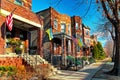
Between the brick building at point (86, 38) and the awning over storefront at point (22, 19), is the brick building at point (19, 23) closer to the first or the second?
the awning over storefront at point (22, 19)

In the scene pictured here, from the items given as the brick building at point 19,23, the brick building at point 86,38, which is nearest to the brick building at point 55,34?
the brick building at point 19,23

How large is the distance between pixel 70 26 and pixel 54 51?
10.0 meters

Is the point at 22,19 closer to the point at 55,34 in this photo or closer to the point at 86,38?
the point at 55,34

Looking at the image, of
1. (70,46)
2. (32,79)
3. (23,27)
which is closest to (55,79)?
(32,79)

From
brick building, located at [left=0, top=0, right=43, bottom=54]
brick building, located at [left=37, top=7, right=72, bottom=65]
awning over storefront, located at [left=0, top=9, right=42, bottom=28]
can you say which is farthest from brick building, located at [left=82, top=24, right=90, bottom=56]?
awning over storefront, located at [left=0, top=9, right=42, bottom=28]

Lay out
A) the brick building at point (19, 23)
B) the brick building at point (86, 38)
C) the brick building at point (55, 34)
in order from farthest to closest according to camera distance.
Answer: the brick building at point (86, 38) < the brick building at point (55, 34) < the brick building at point (19, 23)

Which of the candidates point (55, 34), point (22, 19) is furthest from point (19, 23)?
point (55, 34)

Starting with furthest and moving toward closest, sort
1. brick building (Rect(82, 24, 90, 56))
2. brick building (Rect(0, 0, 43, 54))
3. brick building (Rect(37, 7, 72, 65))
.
A: brick building (Rect(82, 24, 90, 56)), brick building (Rect(37, 7, 72, 65)), brick building (Rect(0, 0, 43, 54))

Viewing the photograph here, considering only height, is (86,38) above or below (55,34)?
above

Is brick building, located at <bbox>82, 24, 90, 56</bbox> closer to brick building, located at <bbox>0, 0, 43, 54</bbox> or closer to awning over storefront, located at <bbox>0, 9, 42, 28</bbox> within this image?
brick building, located at <bbox>0, 0, 43, 54</bbox>

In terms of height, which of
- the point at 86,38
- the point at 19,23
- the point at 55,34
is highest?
the point at 86,38

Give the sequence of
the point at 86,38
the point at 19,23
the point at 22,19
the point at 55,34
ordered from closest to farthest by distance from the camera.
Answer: the point at 22,19, the point at 19,23, the point at 55,34, the point at 86,38

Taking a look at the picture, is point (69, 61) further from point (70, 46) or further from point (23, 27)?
point (70, 46)

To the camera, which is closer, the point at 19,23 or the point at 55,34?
the point at 19,23
